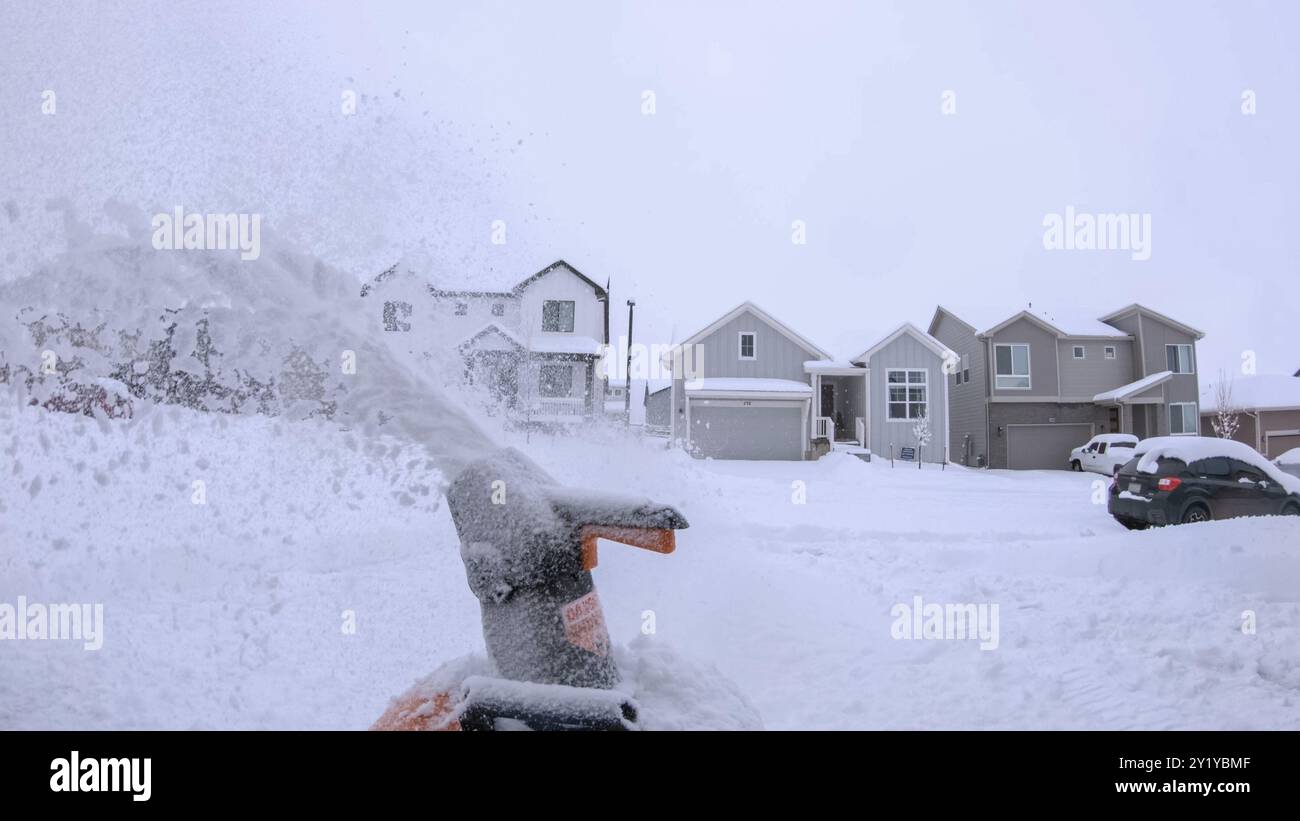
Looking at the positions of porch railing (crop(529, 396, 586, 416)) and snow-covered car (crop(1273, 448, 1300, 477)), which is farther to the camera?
snow-covered car (crop(1273, 448, 1300, 477))

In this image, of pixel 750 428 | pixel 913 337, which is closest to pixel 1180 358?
pixel 913 337

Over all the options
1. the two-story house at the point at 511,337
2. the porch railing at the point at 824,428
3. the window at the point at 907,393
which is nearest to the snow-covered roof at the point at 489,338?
the two-story house at the point at 511,337

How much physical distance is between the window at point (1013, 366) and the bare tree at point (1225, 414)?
175cm

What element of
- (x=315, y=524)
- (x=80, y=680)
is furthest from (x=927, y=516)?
(x=80, y=680)

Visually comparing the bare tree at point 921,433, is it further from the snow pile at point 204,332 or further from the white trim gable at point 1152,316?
the snow pile at point 204,332

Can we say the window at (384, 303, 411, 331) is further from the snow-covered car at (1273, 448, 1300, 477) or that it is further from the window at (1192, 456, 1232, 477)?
the window at (1192, 456, 1232, 477)

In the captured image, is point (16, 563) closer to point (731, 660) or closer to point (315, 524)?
point (315, 524)

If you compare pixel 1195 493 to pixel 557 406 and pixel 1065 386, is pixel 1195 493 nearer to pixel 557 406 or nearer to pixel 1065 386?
pixel 1065 386

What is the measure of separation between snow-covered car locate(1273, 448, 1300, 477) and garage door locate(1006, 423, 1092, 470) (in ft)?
4.35

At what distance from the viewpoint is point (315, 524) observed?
68.2 inches

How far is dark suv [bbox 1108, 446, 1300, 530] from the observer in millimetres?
3500

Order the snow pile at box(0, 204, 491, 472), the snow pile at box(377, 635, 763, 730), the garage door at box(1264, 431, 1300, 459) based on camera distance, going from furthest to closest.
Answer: the garage door at box(1264, 431, 1300, 459) → the snow pile at box(0, 204, 491, 472) → the snow pile at box(377, 635, 763, 730)

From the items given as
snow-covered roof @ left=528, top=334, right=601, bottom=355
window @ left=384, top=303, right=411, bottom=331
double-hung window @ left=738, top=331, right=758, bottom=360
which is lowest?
window @ left=384, top=303, right=411, bottom=331

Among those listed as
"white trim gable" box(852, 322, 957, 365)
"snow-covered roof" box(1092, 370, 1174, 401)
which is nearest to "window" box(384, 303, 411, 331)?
"snow-covered roof" box(1092, 370, 1174, 401)
